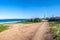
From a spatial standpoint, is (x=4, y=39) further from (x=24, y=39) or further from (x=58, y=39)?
(x=58, y=39)

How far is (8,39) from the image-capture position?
12492mm

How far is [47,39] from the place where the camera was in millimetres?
12703

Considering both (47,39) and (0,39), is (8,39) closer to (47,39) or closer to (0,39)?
(0,39)

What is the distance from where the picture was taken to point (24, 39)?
1236cm

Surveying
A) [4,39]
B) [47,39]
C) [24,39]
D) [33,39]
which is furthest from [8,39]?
Result: [47,39]

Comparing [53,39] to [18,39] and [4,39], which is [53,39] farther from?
[4,39]

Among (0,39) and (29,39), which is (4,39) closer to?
(0,39)

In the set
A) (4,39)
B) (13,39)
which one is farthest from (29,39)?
(4,39)

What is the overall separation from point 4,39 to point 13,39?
832mm

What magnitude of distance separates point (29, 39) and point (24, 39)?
17.2 inches

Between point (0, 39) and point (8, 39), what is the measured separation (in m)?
0.75

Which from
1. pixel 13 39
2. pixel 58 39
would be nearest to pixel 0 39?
pixel 13 39

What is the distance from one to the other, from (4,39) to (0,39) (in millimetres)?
385

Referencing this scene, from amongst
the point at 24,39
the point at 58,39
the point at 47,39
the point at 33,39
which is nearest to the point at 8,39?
the point at 24,39
